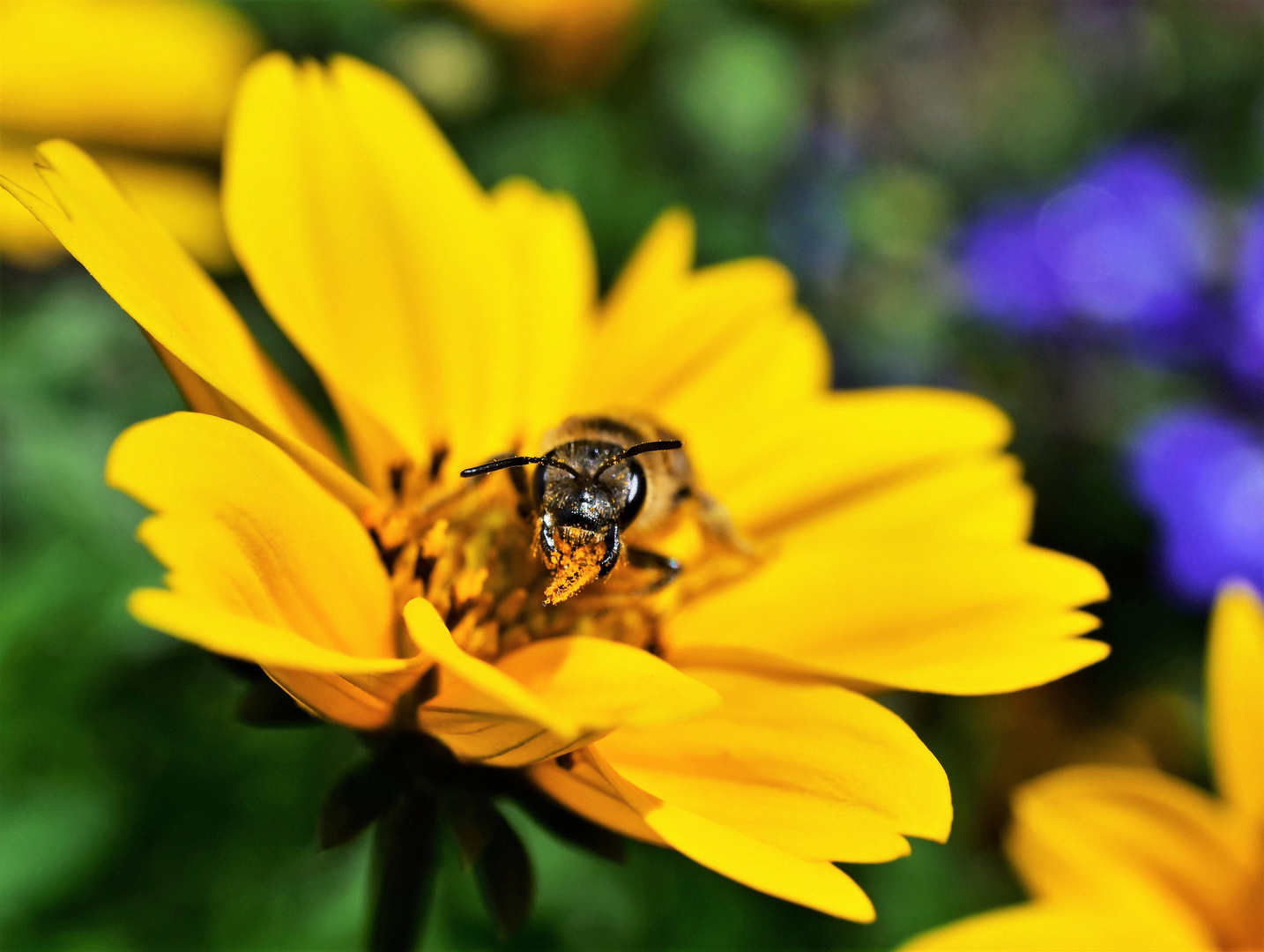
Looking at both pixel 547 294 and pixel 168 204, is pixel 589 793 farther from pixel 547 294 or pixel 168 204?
pixel 168 204

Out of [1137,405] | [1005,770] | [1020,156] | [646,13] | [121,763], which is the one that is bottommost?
[121,763]

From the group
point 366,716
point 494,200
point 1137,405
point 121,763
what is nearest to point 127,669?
point 121,763

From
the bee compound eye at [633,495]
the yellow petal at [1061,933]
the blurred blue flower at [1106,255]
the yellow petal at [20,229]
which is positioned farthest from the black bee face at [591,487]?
the blurred blue flower at [1106,255]

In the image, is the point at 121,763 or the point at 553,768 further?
the point at 121,763

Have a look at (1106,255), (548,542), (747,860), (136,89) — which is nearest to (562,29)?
(136,89)

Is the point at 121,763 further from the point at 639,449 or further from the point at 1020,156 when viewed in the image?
the point at 1020,156

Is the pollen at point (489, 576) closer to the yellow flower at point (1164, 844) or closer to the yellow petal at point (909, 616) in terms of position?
the yellow petal at point (909, 616)

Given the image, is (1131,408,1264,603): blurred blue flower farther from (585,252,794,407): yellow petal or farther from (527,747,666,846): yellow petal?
(527,747,666,846): yellow petal
